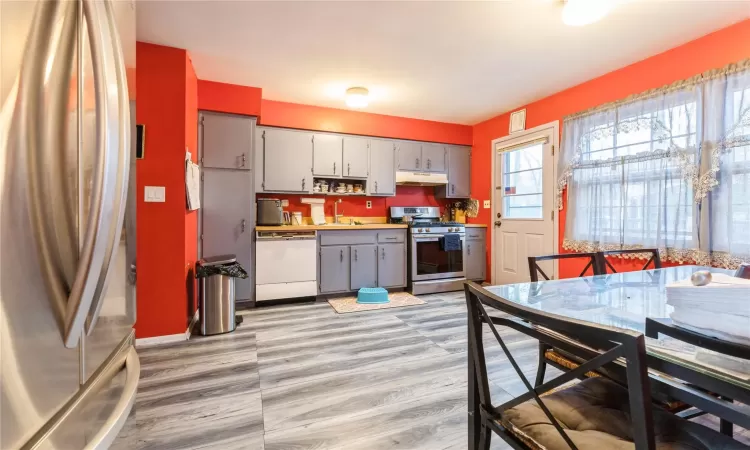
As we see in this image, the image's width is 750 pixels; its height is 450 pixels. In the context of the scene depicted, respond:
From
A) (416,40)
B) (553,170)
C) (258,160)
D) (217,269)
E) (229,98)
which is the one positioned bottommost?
(217,269)

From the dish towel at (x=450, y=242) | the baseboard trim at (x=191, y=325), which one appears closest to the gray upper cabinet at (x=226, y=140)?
the baseboard trim at (x=191, y=325)

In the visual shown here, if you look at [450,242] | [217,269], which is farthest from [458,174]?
[217,269]

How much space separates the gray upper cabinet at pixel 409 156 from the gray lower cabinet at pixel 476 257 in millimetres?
1343

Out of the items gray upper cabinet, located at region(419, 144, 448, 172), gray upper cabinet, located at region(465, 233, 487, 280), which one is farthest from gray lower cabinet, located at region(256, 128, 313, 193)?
gray upper cabinet, located at region(465, 233, 487, 280)

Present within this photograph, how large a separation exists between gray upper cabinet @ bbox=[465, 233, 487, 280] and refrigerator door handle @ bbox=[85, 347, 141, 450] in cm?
432

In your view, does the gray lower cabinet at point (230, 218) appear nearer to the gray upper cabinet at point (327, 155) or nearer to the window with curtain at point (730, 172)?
the gray upper cabinet at point (327, 155)

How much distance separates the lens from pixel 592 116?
3.33 m

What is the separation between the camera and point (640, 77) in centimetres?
296

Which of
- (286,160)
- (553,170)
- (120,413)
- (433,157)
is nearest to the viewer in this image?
(120,413)

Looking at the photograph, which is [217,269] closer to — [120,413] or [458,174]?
[120,413]

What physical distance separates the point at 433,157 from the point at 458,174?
0.51 m

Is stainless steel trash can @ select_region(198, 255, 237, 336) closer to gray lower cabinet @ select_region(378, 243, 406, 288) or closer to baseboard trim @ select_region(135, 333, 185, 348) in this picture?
baseboard trim @ select_region(135, 333, 185, 348)

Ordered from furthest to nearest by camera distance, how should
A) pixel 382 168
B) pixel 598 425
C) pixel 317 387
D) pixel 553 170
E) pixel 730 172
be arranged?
pixel 382 168 → pixel 553 170 → pixel 730 172 → pixel 317 387 → pixel 598 425

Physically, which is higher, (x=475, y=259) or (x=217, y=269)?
(x=217, y=269)
